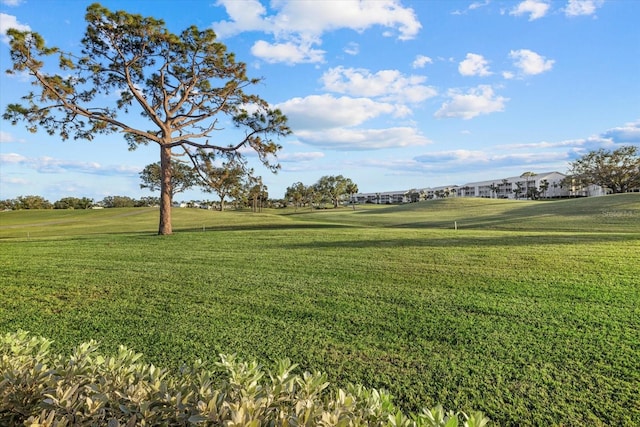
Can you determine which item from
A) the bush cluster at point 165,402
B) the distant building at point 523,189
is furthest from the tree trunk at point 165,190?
the distant building at point 523,189

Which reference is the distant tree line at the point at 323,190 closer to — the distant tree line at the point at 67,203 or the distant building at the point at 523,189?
the distant building at the point at 523,189

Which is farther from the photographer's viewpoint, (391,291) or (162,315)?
(391,291)

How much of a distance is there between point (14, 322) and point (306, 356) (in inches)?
155

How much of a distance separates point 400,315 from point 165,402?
11.5 ft

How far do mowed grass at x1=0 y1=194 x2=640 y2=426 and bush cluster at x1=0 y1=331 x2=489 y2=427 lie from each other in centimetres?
129

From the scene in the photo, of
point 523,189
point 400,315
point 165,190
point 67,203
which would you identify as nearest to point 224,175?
point 165,190

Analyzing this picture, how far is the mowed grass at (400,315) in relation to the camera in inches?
123

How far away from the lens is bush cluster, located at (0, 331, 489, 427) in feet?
5.39

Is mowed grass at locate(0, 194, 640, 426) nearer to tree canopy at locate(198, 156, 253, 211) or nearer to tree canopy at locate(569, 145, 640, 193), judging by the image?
tree canopy at locate(198, 156, 253, 211)

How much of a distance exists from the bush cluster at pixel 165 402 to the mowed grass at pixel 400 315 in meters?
1.29

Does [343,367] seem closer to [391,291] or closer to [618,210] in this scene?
[391,291]

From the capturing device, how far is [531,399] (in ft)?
9.62

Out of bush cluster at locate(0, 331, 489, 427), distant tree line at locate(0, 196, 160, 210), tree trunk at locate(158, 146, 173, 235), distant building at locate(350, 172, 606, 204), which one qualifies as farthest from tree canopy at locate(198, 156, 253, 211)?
distant building at locate(350, 172, 606, 204)

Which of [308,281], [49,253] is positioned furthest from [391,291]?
[49,253]
